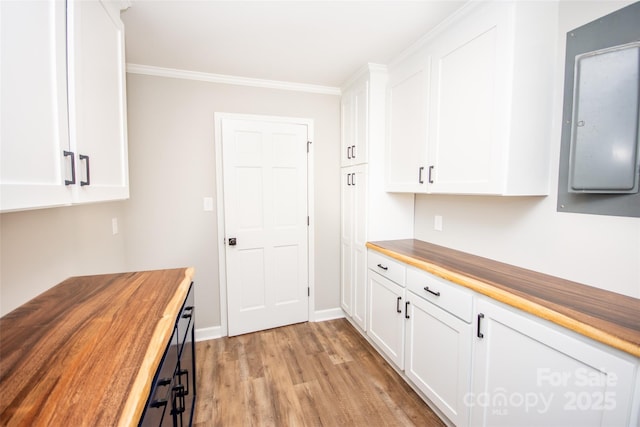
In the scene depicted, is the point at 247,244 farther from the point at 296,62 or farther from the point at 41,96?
the point at 41,96

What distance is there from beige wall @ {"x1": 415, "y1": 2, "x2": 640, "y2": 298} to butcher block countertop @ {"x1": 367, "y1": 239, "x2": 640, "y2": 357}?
6 centimetres

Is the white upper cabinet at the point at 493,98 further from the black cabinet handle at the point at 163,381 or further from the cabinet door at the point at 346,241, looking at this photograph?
the black cabinet handle at the point at 163,381

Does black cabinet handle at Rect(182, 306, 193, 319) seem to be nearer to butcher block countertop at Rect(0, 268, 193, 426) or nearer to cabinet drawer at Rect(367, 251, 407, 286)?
butcher block countertop at Rect(0, 268, 193, 426)

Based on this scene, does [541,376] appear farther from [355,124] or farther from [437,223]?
[355,124]

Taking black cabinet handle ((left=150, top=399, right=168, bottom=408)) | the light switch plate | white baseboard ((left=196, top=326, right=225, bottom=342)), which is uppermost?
the light switch plate

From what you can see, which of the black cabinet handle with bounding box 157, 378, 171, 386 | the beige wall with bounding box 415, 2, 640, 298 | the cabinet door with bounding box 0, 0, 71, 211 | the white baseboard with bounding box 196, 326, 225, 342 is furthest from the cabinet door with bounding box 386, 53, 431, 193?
the white baseboard with bounding box 196, 326, 225, 342

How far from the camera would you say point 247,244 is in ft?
8.98

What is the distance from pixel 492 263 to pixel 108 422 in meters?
1.88

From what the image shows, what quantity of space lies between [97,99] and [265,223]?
171cm

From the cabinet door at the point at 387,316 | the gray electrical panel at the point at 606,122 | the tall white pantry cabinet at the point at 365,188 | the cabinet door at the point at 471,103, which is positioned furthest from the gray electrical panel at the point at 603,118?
the tall white pantry cabinet at the point at 365,188

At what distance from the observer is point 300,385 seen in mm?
2041

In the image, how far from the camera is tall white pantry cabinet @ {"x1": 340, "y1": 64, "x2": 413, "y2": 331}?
2.42m

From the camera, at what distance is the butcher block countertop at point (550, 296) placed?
3.07ft

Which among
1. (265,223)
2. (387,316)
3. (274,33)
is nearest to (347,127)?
(274,33)
